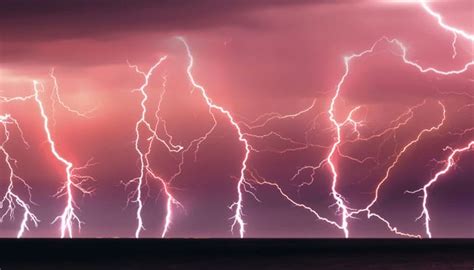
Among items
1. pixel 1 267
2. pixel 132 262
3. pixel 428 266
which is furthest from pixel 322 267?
pixel 1 267

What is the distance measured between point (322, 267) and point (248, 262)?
3792mm

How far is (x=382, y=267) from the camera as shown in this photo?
102 ft

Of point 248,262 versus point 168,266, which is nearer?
point 168,266

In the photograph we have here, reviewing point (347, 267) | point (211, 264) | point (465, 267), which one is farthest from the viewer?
point (211, 264)

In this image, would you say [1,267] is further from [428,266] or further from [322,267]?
[428,266]

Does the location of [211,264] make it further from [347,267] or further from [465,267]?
[465,267]

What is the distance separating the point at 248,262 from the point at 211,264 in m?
1.84

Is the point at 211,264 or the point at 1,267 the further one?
the point at 211,264

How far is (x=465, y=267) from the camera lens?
29812 mm

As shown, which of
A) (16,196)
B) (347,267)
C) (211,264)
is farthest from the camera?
(16,196)

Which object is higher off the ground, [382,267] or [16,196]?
[16,196]

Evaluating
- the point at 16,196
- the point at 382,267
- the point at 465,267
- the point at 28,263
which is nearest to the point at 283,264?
the point at 382,267

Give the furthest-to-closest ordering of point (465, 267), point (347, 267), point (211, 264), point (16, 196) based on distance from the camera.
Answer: point (16, 196) → point (211, 264) → point (347, 267) → point (465, 267)

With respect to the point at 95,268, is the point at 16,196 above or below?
above
